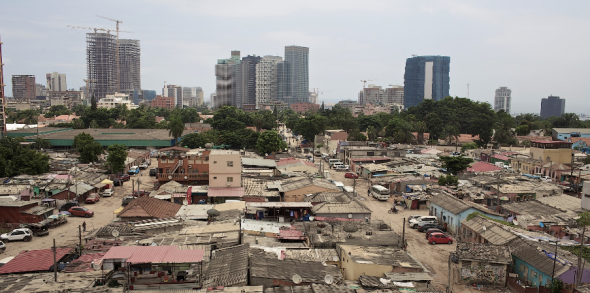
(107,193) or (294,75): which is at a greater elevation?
(294,75)

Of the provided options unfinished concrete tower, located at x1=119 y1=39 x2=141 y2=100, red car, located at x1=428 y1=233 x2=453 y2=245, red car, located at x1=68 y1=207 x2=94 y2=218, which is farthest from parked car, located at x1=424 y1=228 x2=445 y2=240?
unfinished concrete tower, located at x1=119 y1=39 x2=141 y2=100

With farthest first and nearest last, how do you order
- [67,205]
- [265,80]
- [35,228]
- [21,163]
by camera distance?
[265,80]
[21,163]
[67,205]
[35,228]

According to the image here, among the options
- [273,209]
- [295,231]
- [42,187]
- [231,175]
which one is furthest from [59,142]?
[295,231]

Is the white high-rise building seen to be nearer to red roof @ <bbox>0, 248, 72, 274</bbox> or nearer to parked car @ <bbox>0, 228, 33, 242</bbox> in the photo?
parked car @ <bbox>0, 228, 33, 242</bbox>

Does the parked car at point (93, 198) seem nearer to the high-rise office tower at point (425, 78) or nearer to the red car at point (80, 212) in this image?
the red car at point (80, 212)

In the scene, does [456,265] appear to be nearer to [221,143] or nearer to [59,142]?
[221,143]

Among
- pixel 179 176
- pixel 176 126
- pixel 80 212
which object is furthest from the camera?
pixel 176 126

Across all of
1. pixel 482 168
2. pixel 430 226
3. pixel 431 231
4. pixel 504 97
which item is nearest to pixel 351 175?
pixel 482 168

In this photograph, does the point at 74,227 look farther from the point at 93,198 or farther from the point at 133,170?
the point at 133,170
